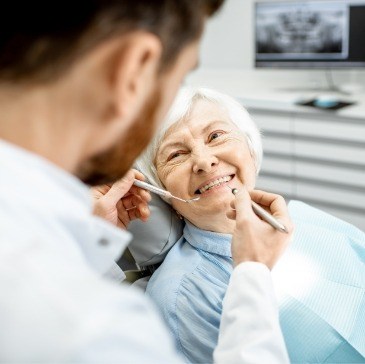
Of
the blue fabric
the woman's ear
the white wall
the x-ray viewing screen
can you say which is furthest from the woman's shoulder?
the white wall

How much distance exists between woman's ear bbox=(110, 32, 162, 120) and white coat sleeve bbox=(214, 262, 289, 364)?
1.44 feet

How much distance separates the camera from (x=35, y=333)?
1.77 ft

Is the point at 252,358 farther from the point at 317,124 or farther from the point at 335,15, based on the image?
the point at 335,15

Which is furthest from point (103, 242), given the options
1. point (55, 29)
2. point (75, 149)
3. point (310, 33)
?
point (310, 33)

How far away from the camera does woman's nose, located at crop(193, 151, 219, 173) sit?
4.88 feet

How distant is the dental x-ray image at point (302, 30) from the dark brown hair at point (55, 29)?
9.75 ft

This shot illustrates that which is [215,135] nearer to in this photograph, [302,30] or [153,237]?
[153,237]

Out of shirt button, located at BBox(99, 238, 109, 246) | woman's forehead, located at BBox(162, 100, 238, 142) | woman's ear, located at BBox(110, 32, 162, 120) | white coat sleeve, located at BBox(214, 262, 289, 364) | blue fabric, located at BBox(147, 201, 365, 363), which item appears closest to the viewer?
woman's ear, located at BBox(110, 32, 162, 120)

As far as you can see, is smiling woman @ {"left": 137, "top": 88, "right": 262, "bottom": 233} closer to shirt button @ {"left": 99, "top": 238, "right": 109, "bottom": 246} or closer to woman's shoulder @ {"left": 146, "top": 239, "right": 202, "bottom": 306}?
woman's shoulder @ {"left": 146, "top": 239, "right": 202, "bottom": 306}

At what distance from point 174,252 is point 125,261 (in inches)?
10.9

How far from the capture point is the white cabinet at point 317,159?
3.04 metres

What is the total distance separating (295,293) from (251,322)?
1.63ft

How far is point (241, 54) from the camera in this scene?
4062 mm

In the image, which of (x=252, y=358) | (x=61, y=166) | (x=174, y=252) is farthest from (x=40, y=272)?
(x=174, y=252)
